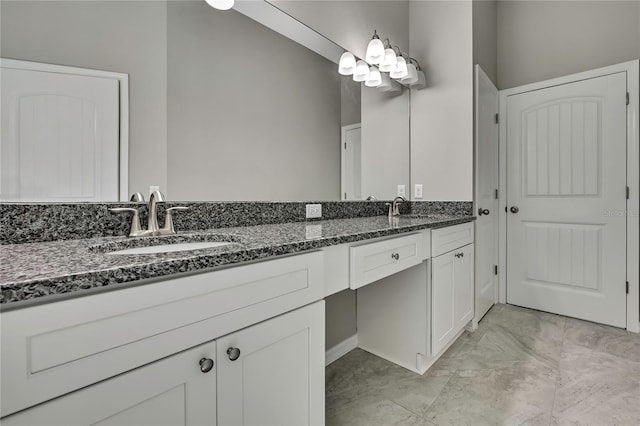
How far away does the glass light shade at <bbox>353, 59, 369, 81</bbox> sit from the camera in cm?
203

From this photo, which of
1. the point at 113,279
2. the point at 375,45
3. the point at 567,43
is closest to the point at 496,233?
the point at 567,43

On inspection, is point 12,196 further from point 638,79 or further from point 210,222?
point 638,79

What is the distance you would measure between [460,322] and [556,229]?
127 centimetres

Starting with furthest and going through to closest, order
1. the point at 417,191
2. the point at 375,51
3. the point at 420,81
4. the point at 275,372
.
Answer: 1. the point at 417,191
2. the point at 420,81
3. the point at 375,51
4. the point at 275,372

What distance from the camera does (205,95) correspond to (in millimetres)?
1305

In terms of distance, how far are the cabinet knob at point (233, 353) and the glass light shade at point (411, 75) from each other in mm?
2128

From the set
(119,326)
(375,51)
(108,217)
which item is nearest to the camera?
(119,326)

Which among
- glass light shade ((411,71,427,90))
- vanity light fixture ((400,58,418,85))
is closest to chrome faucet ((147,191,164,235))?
vanity light fixture ((400,58,418,85))

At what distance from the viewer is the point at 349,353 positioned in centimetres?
199

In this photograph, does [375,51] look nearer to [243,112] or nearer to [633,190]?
[243,112]

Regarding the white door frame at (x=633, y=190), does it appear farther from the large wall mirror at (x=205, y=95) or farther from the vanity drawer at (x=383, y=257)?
the large wall mirror at (x=205, y=95)

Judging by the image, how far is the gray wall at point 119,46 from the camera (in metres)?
0.90

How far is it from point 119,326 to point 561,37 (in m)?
3.49

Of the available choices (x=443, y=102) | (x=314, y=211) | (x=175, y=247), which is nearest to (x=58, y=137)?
(x=175, y=247)
